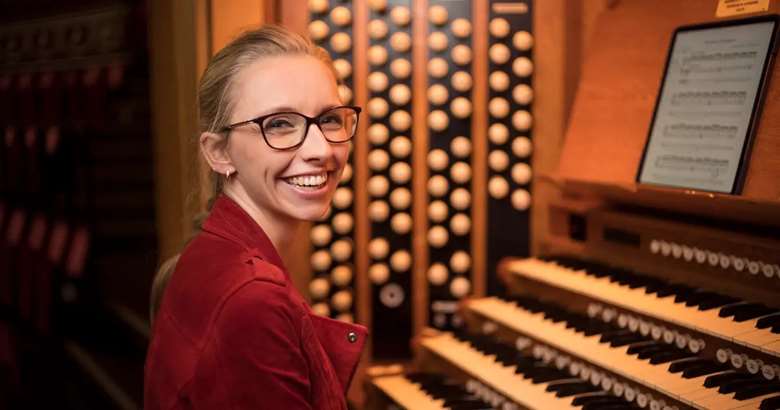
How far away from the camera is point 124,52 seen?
3816 mm

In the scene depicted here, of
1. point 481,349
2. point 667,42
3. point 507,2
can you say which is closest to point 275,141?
point 481,349

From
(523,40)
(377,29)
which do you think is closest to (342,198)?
(377,29)

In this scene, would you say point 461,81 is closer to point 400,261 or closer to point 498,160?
point 498,160

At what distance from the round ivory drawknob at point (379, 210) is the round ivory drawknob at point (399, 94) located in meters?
0.38

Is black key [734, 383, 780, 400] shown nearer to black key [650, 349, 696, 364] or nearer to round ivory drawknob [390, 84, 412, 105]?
black key [650, 349, 696, 364]

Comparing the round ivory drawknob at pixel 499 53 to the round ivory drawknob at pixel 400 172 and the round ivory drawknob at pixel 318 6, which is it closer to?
the round ivory drawknob at pixel 400 172

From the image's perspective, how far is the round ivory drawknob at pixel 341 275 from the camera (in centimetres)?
348

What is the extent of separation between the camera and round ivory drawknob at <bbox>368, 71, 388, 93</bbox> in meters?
3.44

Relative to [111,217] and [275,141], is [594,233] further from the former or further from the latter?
[111,217]

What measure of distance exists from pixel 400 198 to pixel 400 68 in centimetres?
48

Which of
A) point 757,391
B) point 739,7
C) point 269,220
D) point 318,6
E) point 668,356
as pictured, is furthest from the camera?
point 318,6

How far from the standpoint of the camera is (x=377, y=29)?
3.43 metres

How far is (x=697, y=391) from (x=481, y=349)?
2.96ft

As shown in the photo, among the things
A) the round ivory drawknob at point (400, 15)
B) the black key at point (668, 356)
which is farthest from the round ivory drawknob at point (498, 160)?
the black key at point (668, 356)
